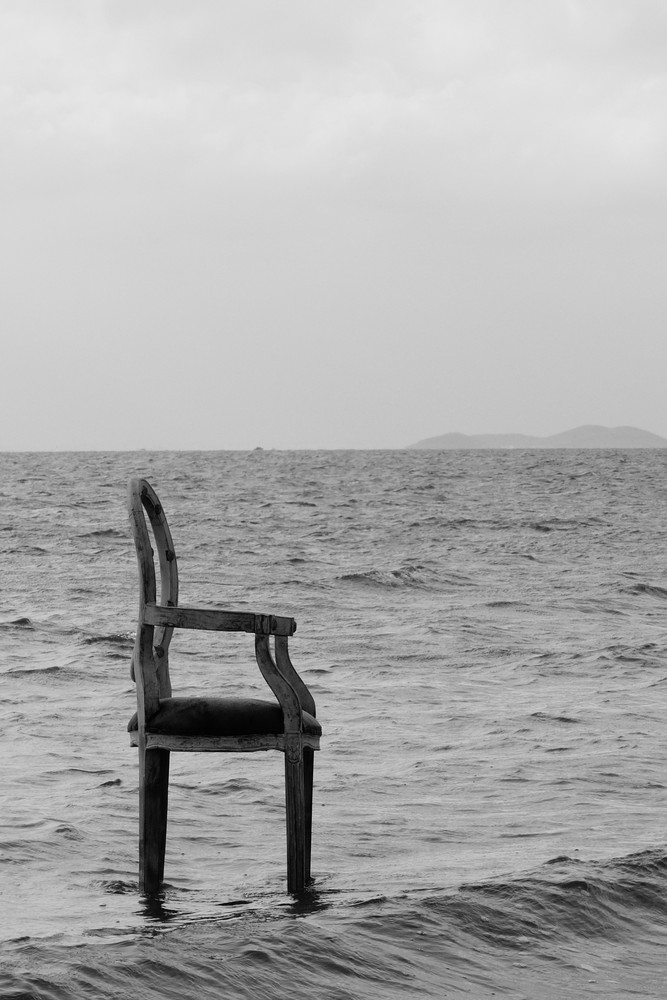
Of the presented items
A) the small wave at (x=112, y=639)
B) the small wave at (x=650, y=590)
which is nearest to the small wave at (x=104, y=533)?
the small wave at (x=650, y=590)

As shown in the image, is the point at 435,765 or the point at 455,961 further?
the point at 435,765

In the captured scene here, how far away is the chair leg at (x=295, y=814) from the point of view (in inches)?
189

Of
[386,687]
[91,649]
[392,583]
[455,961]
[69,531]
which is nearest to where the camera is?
[455,961]

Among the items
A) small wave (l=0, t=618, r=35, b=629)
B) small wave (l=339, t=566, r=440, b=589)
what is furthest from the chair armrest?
small wave (l=339, t=566, r=440, b=589)

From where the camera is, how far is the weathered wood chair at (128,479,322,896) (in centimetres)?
471

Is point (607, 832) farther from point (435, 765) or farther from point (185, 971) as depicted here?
point (185, 971)

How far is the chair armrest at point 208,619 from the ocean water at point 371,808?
41.7 inches

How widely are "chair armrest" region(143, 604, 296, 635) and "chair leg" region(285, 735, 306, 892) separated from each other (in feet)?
1.46

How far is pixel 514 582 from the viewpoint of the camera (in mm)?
19531

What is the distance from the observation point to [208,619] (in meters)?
4.68

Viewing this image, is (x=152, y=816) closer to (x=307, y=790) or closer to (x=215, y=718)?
(x=215, y=718)

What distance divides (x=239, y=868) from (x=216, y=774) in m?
1.83

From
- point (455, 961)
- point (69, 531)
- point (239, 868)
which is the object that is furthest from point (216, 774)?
point (69, 531)

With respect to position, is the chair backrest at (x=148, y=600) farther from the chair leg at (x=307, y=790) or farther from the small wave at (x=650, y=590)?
the small wave at (x=650, y=590)
